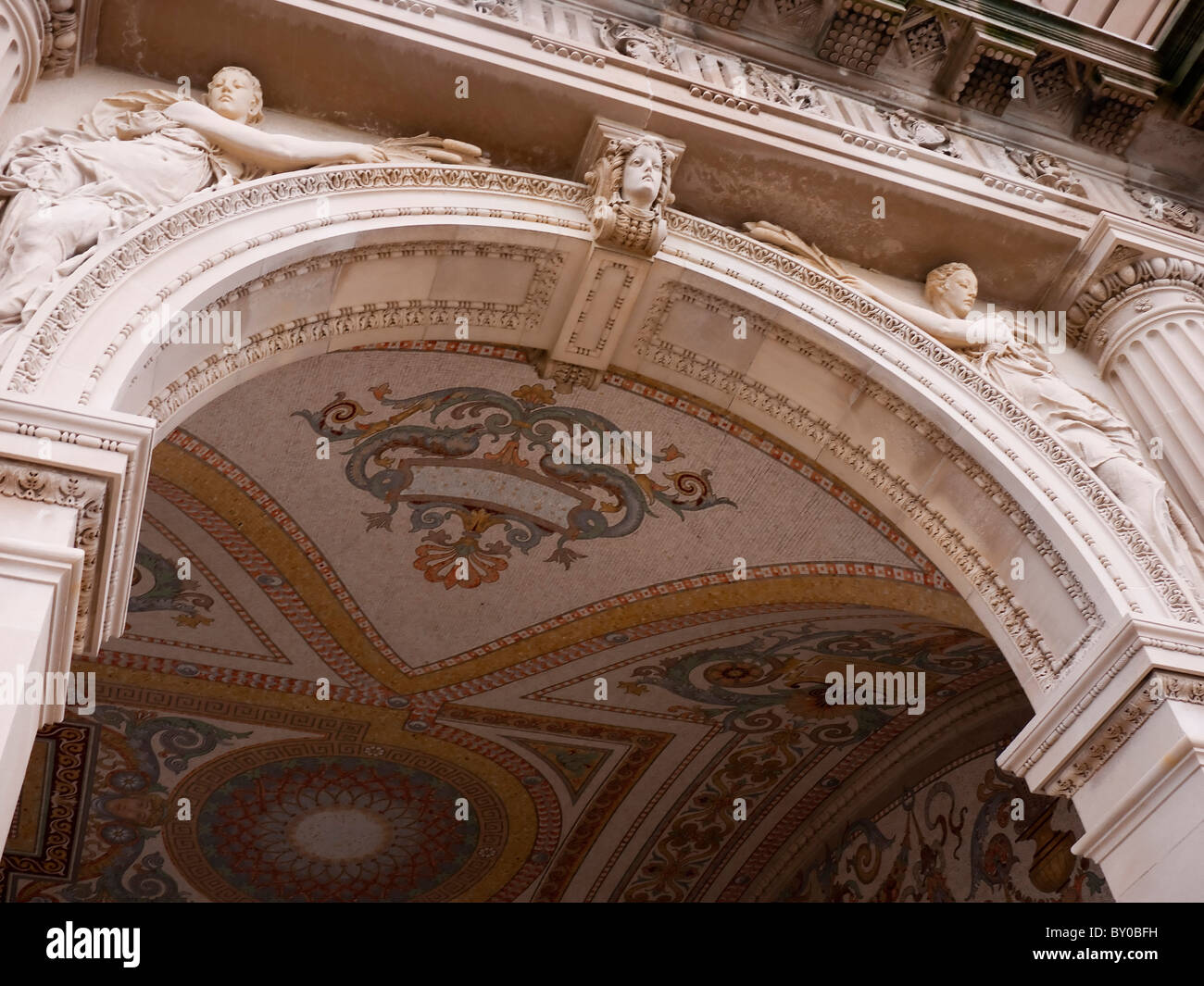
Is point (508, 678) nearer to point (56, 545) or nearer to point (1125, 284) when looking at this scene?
point (1125, 284)

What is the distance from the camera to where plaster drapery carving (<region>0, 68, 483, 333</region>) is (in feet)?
11.6

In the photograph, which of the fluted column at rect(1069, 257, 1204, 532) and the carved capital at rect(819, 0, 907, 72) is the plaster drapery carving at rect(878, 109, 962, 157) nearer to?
the carved capital at rect(819, 0, 907, 72)

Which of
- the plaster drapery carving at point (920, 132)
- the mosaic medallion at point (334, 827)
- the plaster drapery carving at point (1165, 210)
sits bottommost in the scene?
the mosaic medallion at point (334, 827)

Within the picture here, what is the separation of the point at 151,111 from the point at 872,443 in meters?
2.77

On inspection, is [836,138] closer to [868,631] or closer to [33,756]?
[868,631]

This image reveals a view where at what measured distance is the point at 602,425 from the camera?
5398 millimetres

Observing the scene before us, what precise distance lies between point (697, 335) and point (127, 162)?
2084 mm

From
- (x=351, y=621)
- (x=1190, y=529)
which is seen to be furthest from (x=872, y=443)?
(x=351, y=621)

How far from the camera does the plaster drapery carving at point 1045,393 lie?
437 centimetres

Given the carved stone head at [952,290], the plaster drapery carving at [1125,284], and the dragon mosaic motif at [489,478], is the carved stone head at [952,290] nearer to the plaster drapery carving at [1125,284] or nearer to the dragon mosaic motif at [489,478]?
the plaster drapery carving at [1125,284]

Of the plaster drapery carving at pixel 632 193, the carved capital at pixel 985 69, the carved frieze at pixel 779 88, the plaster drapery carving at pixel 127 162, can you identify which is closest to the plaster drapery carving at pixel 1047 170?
the carved capital at pixel 985 69

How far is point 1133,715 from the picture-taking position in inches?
145

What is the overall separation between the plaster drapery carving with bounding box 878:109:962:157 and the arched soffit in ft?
3.54

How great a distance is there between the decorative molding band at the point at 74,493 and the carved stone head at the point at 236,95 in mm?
1852
